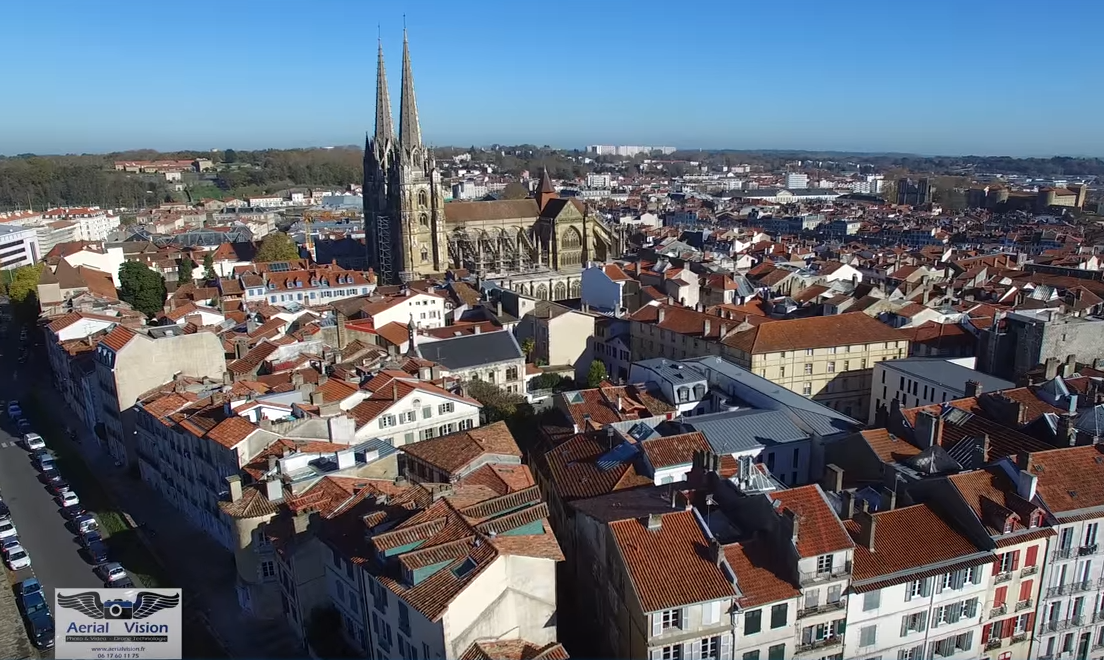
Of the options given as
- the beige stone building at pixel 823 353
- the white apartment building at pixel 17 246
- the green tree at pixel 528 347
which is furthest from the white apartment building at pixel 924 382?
the white apartment building at pixel 17 246

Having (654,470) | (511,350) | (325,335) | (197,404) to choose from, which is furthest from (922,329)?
(197,404)

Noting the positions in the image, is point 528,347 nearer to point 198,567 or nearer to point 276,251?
point 198,567

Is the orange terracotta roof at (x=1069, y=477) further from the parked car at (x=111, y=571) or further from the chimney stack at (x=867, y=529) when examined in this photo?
the parked car at (x=111, y=571)

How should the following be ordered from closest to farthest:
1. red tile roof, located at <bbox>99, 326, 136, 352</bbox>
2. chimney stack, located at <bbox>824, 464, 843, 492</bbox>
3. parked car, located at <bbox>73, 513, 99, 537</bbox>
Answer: chimney stack, located at <bbox>824, 464, 843, 492</bbox> < parked car, located at <bbox>73, 513, 99, 537</bbox> < red tile roof, located at <bbox>99, 326, 136, 352</bbox>

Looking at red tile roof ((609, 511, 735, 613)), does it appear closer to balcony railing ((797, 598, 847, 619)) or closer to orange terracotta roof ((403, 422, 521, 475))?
balcony railing ((797, 598, 847, 619))

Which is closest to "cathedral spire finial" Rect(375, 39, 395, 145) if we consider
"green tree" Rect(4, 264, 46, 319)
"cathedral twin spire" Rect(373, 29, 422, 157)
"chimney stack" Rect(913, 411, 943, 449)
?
"cathedral twin spire" Rect(373, 29, 422, 157)

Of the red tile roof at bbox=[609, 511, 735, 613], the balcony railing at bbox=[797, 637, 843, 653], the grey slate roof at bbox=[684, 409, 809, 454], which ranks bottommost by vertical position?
the balcony railing at bbox=[797, 637, 843, 653]

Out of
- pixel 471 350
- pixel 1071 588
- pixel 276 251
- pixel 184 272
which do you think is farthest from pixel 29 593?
pixel 276 251
